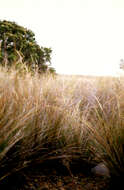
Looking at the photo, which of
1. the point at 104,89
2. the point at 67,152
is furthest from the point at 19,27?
the point at 67,152

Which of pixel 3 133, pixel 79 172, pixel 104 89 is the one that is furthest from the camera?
pixel 104 89

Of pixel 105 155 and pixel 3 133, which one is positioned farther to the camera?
pixel 105 155

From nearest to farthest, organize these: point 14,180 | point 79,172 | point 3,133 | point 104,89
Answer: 1. point 3,133
2. point 14,180
3. point 79,172
4. point 104,89

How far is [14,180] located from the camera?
4.25 feet

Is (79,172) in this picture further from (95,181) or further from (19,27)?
(19,27)

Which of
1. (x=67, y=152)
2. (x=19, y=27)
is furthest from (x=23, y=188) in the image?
(x=19, y=27)

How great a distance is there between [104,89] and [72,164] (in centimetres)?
205

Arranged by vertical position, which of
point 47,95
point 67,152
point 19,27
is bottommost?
point 67,152

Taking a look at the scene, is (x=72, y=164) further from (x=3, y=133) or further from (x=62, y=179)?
(x=3, y=133)

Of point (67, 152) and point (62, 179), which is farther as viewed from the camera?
point (67, 152)

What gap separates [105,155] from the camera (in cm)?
135

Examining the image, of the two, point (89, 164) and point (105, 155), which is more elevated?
point (105, 155)

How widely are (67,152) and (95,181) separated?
11.7 inches

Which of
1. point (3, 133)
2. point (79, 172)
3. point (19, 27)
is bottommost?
point (79, 172)
